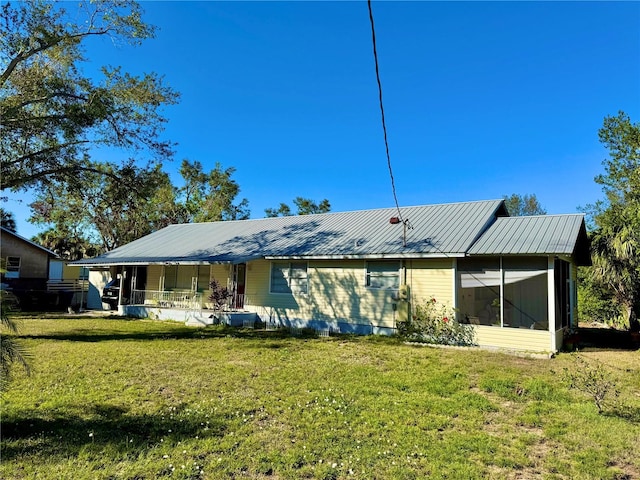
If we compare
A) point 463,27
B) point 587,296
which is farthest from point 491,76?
point 587,296

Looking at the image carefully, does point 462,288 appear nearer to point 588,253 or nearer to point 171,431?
point 588,253

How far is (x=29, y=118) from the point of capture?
33.2 feet

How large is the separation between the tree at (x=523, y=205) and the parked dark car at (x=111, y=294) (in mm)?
41285

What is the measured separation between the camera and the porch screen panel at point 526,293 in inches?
414

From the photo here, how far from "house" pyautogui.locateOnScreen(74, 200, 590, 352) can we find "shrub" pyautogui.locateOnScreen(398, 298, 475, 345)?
23 cm

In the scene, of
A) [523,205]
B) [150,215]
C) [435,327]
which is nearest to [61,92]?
[435,327]

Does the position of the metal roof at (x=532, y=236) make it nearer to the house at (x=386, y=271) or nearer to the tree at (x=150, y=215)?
the house at (x=386, y=271)

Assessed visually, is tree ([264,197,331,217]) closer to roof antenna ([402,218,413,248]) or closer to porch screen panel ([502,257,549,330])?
roof antenna ([402,218,413,248])

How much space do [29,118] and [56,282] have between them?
59.8 ft

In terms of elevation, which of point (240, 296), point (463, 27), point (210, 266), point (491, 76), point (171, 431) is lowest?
point (171, 431)

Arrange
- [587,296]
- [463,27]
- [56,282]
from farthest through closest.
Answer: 1. [56,282]
2. [587,296]
3. [463,27]

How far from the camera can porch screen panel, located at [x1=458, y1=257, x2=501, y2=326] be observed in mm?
11047

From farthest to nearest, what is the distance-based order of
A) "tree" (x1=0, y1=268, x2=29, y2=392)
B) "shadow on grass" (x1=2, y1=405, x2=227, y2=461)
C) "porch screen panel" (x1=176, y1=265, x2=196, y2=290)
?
"porch screen panel" (x1=176, y1=265, x2=196, y2=290), "shadow on grass" (x1=2, y1=405, x2=227, y2=461), "tree" (x1=0, y1=268, x2=29, y2=392)

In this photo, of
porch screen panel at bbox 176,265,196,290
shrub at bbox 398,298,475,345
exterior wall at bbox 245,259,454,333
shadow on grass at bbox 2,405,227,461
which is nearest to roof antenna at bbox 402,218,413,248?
exterior wall at bbox 245,259,454,333
